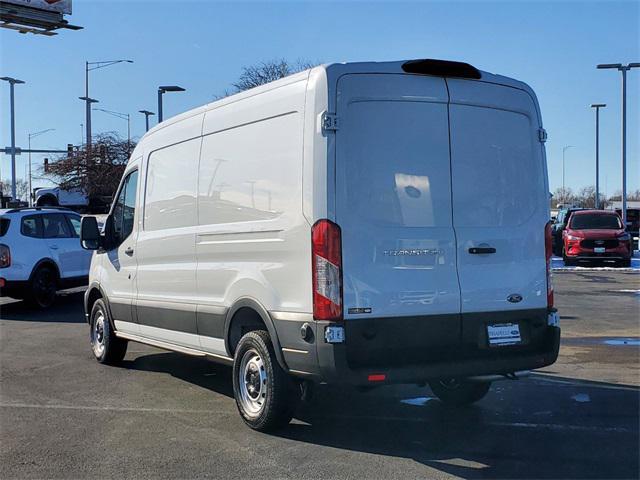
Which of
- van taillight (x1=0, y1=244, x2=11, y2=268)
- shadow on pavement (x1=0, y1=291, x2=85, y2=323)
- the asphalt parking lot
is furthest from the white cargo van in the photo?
van taillight (x1=0, y1=244, x2=11, y2=268)

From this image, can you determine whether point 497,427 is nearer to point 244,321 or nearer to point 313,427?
point 313,427

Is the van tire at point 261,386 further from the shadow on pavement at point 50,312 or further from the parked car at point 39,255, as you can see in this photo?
the parked car at point 39,255

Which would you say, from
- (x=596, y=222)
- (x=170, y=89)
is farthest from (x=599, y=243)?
(x=170, y=89)

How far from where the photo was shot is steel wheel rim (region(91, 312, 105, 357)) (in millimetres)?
8297

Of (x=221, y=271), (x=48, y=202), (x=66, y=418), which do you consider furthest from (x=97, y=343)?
(x=48, y=202)

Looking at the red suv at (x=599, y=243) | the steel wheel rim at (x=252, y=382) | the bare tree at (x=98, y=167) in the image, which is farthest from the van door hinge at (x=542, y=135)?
the bare tree at (x=98, y=167)

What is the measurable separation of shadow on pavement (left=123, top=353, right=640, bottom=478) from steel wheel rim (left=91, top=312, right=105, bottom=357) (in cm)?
155

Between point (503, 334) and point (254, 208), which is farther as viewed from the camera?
point (254, 208)

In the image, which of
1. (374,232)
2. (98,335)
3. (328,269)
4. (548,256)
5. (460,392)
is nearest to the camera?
(328,269)

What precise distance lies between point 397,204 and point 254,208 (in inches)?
45.0

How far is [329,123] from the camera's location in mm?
4770

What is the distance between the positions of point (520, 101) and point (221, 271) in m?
2.75

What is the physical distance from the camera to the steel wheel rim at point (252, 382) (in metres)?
5.40

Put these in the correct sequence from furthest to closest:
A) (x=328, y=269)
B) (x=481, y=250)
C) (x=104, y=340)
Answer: (x=104, y=340)
(x=481, y=250)
(x=328, y=269)
